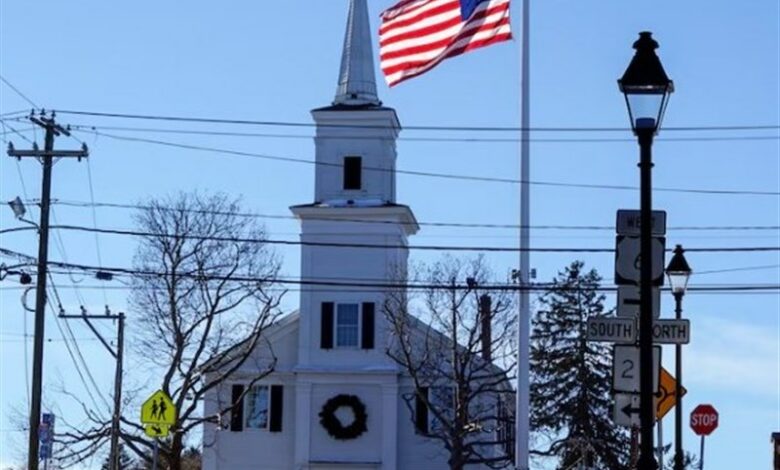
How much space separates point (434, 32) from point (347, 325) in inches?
1643

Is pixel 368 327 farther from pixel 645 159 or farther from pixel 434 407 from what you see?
pixel 645 159

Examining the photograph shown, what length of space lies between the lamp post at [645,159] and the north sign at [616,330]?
36.8 inches

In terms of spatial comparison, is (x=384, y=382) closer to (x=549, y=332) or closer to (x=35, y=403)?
(x=549, y=332)

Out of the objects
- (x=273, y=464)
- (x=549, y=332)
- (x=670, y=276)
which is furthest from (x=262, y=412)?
(x=670, y=276)

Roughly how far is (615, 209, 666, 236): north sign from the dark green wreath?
49039mm

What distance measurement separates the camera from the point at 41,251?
40.3m

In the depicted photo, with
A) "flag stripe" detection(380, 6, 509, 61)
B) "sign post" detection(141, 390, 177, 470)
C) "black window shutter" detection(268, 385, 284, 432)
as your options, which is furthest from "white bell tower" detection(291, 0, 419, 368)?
"flag stripe" detection(380, 6, 509, 61)

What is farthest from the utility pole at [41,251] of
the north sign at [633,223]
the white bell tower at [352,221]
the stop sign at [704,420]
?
the north sign at [633,223]

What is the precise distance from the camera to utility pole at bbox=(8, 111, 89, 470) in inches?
1556

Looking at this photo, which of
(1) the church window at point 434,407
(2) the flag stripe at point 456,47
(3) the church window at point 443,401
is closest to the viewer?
(2) the flag stripe at point 456,47

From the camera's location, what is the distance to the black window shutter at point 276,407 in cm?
6656

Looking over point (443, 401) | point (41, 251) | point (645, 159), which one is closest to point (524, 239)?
point (645, 159)

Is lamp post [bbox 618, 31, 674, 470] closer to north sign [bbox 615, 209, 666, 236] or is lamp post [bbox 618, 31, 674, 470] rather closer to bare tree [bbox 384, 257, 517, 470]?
north sign [bbox 615, 209, 666, 236]

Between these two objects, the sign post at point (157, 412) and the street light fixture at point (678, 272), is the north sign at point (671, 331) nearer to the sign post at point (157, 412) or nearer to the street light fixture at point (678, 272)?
the street light fixture at point (678, 272)
